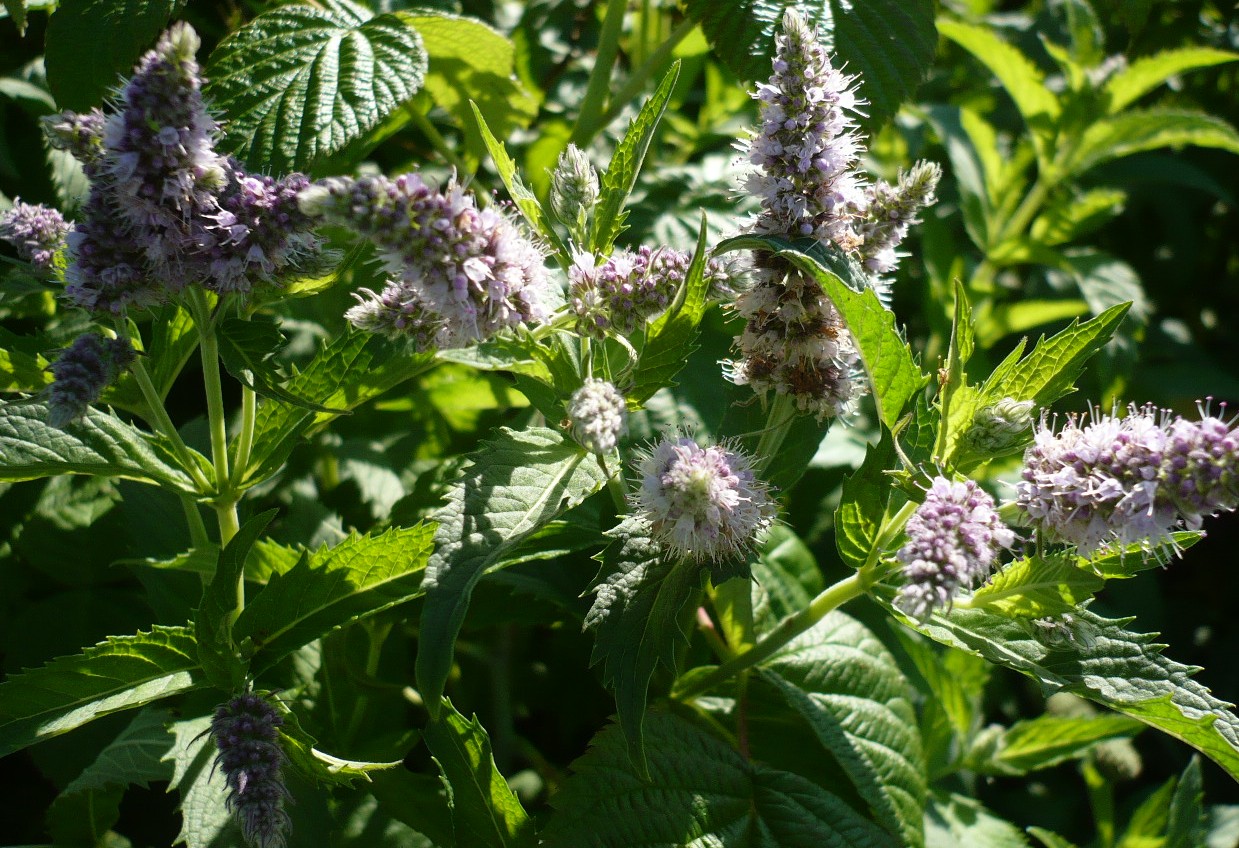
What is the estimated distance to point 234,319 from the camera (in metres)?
1.49

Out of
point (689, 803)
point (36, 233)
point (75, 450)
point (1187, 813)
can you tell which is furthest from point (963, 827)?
point (36, 233)

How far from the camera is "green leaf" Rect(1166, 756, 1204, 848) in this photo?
2.31 m

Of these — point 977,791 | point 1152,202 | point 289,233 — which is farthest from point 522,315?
point 1152,202

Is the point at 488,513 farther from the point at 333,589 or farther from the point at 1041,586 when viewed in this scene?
the point at 1041,586

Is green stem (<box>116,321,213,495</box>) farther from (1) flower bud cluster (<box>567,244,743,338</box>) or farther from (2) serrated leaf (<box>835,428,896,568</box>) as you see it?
(2) serrated leaf (<box>835,428,896,568</box>)

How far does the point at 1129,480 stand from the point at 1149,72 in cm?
232

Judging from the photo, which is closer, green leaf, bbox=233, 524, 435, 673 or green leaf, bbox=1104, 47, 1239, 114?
green leaf, bbox=233, 524, 435, 673

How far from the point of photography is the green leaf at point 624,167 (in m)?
1.49

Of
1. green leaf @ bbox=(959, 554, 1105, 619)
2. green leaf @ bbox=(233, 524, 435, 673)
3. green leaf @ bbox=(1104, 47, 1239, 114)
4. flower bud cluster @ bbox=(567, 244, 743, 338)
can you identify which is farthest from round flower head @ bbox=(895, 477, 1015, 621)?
green leaf @ bbox=(1104, 47, 1239, 114)

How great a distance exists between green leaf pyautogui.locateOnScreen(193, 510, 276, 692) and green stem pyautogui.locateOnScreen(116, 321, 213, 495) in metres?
0.24

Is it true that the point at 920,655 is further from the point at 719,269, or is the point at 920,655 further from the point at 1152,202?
the point at 1152,202

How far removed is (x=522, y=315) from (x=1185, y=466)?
35.3 inches

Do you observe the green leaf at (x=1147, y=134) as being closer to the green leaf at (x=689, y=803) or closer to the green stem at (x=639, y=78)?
the green stem at (x=639, y=78)

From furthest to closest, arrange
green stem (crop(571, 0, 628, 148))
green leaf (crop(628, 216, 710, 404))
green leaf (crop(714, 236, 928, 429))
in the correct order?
green stem (crop(571, 0, 628, 148)) → green leaf (crop(628, 216, 710, 404)) → green leaf (crop(714, 236, 928, 429))
